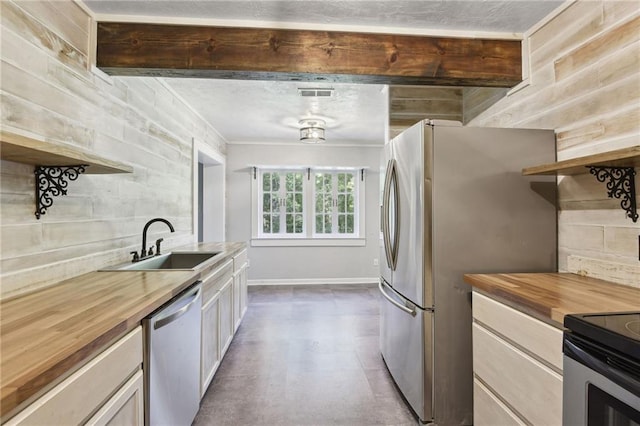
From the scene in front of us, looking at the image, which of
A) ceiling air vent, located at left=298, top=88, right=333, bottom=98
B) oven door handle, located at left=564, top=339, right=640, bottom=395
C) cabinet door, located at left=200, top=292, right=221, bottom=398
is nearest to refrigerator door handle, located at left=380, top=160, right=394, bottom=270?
ceiling air vent, located at left=298, top=88, right=333, bottom=98

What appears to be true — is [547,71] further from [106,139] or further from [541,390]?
[106,139]

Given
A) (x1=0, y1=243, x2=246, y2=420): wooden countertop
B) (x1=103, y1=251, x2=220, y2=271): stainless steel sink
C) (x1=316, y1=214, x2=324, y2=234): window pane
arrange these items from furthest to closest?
(x1=316, y1=214, x2=324, y2=234): window pane
(x1=103, y1=251, x2=220, y2=271): stainless steel sink
(x1=0, y1=243, x2=246, y2=420): wooden countertop

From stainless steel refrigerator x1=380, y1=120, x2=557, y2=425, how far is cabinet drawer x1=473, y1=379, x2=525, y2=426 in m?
0.20

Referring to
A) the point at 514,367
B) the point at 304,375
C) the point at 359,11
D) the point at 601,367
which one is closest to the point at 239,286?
the point at 304,375

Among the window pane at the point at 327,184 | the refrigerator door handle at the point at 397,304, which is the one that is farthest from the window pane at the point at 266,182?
the refrigerator door handle at the point at 397,304

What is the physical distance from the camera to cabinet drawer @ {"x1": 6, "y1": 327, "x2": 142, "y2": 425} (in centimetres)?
71

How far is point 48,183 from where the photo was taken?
1.37 metres

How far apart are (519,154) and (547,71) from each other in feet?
1.77

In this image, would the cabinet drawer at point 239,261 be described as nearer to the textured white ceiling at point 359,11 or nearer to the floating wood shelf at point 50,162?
the floating wood shelf at point 50,162

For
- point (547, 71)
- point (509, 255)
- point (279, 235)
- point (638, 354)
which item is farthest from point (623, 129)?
point (279, 235)

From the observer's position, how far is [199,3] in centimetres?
162

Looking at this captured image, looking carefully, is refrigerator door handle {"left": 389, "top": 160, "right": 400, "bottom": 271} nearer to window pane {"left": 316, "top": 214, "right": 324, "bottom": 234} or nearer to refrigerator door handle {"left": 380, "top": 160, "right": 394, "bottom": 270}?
refrigerator door handle {"left": 380, "top": 160, "right": 394, "bottom": 270}

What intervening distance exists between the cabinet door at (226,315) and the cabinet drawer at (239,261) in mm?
188

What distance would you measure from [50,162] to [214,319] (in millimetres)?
1413
